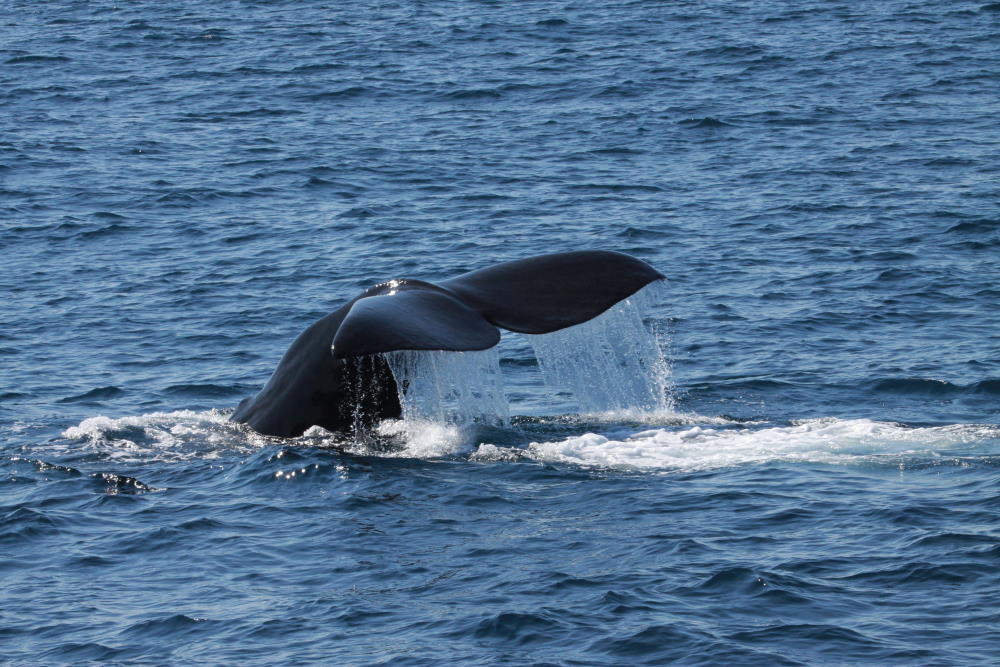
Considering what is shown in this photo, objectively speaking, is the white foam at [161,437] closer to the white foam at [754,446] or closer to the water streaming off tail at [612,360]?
the white foam at [754,446]

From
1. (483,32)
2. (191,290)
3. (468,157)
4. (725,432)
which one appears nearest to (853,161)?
(468,157)

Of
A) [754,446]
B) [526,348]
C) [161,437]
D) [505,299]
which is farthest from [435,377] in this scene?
[526,348]

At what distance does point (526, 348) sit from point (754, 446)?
16.6 feet

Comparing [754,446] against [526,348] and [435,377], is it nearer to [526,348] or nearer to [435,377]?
[435,377]

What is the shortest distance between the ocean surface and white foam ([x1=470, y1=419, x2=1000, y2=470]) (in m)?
0.04

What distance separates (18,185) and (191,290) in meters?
6.43

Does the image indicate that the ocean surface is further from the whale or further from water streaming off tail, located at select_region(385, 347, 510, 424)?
the whale

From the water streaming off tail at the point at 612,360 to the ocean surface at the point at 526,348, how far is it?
5 cm

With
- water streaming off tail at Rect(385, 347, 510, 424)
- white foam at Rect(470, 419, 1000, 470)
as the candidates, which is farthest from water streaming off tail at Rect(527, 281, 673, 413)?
white foam at Rect(470, 419, 1000, 470)

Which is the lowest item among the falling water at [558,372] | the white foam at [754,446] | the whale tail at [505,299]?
the white foam at [754,446]

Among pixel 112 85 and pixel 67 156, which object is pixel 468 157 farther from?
pixel 112 85

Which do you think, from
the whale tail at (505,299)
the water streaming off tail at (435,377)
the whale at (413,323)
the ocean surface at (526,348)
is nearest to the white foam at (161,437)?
the ocean surface at (526,348)

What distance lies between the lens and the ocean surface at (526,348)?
7738 millimetres

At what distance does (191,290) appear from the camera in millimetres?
17578
